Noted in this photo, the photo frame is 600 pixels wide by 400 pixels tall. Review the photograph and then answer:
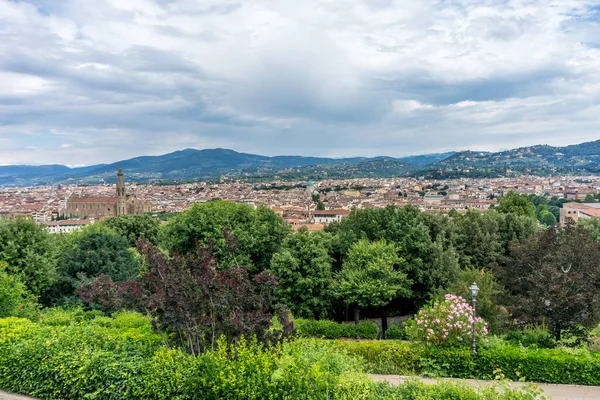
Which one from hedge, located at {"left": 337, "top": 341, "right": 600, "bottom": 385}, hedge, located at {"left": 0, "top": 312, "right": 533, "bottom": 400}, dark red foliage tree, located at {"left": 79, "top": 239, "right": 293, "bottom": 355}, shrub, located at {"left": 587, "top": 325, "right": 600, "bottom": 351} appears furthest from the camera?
shrub, located at {"left": 587, "top": 325, "right": 600, "bottom": 351}

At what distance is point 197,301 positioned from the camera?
740cm

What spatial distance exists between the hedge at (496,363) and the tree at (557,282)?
2033 mm

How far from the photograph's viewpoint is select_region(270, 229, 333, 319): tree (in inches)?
658

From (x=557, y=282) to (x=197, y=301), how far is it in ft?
32.3

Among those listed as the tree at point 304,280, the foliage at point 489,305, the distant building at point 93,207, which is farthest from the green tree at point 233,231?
the distant building at point 93,207

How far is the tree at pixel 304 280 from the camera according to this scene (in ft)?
54.9

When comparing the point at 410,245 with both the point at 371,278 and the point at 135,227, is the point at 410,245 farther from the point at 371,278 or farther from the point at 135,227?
the point at 135,227

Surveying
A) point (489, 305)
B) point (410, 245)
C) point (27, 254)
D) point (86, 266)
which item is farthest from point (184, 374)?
point (410, 245)

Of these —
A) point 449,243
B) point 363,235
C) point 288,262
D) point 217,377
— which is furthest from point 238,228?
point 217,377

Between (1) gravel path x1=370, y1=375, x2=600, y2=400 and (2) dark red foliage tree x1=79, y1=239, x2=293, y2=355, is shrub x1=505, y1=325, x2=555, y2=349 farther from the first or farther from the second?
(2) dark red foliage tree x1=79, y1=239, x2=293, y2=355

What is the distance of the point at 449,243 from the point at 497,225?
5.27 meters

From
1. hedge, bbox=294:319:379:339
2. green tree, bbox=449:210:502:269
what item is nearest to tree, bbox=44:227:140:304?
hedge, bbox=294:319:379:339

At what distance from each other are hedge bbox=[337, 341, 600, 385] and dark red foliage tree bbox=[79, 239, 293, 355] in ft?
9.88

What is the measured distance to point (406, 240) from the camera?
19.1 metres
